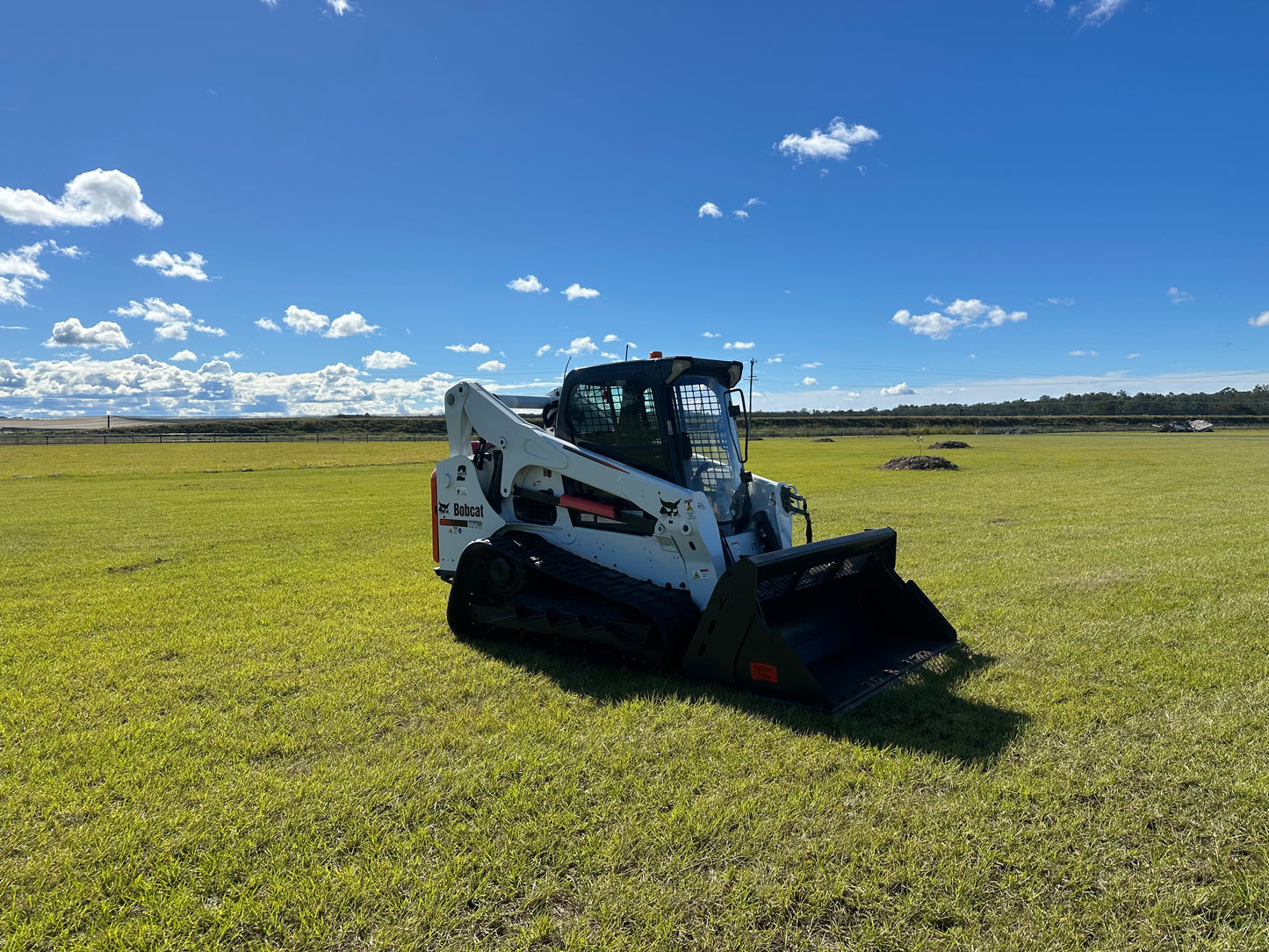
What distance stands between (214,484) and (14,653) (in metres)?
22.2

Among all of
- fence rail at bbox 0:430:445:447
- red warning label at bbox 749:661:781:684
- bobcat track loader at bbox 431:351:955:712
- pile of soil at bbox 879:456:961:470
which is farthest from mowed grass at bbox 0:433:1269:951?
fence rail at bbox 0:430:445:447

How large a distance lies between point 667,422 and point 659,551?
3.67ft

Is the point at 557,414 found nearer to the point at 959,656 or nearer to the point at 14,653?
the point at 959,656

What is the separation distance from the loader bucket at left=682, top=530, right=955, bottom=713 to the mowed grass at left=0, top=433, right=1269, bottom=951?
20 cm

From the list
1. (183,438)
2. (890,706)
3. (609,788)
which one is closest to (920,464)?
(890,706)

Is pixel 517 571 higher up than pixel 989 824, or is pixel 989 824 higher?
pixel 517 571

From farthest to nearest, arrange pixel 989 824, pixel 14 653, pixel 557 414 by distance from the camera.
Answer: pixel 557 414 → pixel 14 653 → pixel 989 824

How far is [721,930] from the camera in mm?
2703

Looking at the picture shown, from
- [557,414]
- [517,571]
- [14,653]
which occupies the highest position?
[557,414]

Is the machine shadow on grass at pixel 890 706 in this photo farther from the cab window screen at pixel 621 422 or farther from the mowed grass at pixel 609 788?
the cab window screen at pixel 621 422

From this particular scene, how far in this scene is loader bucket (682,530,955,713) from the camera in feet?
15.2

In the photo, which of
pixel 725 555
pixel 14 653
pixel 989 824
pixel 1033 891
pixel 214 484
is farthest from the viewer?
pixel 214 484

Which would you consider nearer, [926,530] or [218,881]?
[218,881]

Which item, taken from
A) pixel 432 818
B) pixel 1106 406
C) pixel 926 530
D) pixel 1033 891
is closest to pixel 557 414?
pixel 432 818
